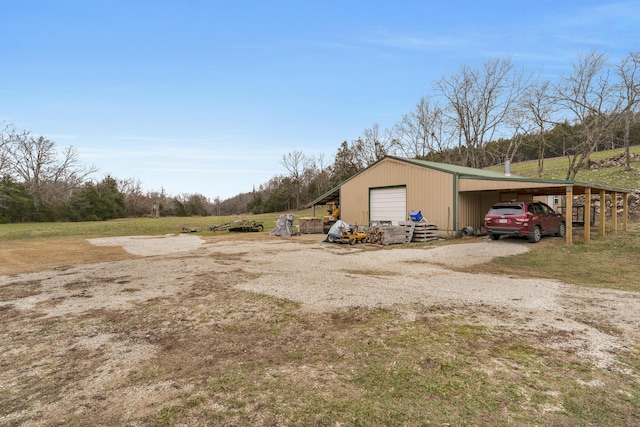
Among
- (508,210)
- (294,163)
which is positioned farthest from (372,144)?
(508,210)

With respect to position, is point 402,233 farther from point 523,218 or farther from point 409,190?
point 523,218

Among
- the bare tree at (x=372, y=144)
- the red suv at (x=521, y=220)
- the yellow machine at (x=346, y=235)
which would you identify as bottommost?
the yellow machine at (x=346, y=235)

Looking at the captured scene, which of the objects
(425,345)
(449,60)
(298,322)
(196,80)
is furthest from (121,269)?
(449,60)

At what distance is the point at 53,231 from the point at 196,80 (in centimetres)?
1672

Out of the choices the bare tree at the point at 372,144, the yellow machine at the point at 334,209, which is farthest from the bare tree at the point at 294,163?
the yellow machine at the point at 334,209

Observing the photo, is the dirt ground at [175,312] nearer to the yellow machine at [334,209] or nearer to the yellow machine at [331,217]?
the yellow machine at [331,217]

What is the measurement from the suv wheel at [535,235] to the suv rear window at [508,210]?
0.96 m

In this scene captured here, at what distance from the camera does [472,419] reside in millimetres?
2387

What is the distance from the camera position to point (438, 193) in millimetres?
15719

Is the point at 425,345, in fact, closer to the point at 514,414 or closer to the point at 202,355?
the point at 514,414

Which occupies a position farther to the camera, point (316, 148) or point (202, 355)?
point (316, 148)

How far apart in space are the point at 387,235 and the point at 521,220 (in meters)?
5.16

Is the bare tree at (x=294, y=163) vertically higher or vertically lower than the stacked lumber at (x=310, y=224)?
higher

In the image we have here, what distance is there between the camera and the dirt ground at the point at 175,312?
284 cm
